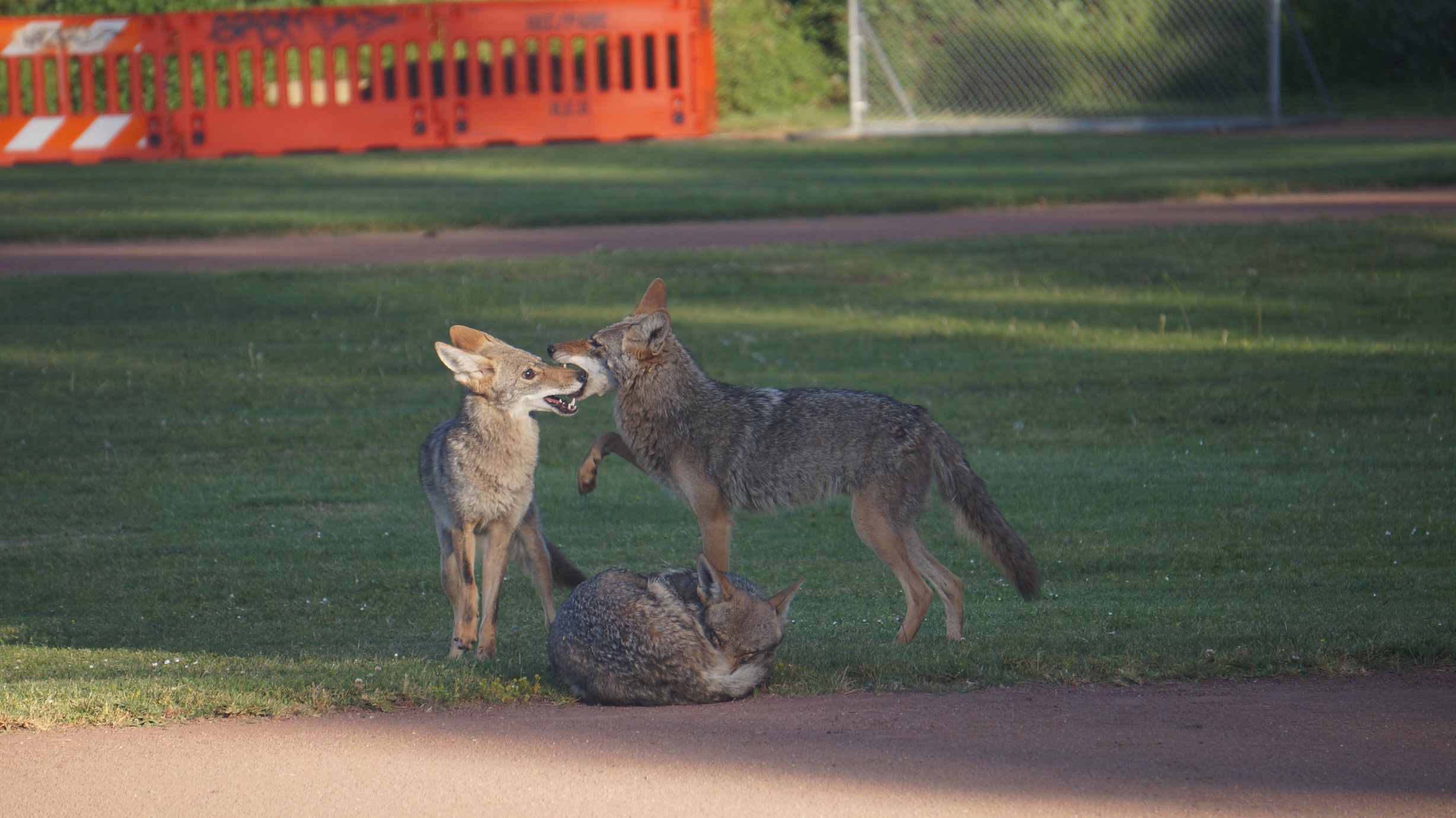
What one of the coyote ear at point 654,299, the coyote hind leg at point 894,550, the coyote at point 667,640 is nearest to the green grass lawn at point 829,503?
the coyote hind leg at point 894,550

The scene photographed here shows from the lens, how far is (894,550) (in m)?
7.85

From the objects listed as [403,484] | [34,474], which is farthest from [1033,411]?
[34,474]

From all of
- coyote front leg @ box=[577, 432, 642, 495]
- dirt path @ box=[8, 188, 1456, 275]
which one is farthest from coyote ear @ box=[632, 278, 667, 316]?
dirt path @ box=[8, 188, 1456, 275]

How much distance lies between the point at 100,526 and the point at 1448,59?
30287mm

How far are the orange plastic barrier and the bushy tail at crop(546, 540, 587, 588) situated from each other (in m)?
21.0

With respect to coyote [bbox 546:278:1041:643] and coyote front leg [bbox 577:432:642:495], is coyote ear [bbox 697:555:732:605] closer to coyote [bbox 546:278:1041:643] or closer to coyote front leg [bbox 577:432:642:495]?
coyote [bbox 546:278:1041:643]

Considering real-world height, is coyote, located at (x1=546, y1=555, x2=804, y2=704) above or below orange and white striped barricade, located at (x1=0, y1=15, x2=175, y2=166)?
below

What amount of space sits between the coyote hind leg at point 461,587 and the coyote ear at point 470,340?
1014 millimetres

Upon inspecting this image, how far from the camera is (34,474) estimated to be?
12.1 meters

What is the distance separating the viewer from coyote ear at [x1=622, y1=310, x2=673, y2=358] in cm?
855

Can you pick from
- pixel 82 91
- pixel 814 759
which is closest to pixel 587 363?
pixel 814 759

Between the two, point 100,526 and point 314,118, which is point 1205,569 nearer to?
point 100,526

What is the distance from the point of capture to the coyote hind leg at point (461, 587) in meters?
7.72

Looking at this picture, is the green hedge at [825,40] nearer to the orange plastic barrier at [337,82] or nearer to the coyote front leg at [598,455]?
the orange plastic barrier at [337,82]
